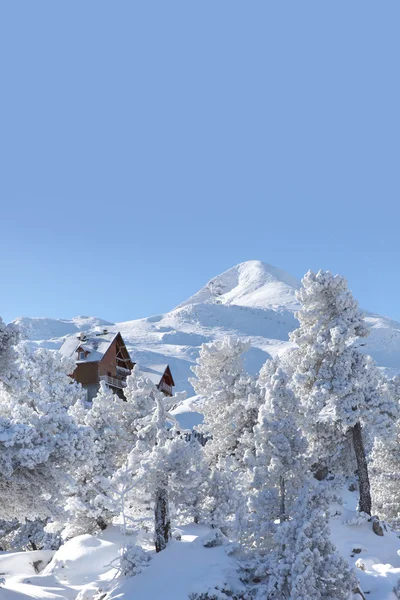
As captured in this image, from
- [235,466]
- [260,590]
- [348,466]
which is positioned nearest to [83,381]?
[235,466]

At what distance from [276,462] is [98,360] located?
39784mm

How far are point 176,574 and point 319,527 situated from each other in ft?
20.2

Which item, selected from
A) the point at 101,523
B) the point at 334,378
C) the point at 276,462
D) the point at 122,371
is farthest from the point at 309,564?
the point at 122,371

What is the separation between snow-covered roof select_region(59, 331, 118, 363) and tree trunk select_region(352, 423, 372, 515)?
36182mm

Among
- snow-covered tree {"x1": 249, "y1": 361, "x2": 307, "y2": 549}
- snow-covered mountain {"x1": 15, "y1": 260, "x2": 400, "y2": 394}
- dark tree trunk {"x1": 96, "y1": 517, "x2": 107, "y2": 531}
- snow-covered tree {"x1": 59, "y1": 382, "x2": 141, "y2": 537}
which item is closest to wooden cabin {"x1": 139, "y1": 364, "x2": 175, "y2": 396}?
snow-covered mountain {"x1": 15, "y1": 260, "x2": 400, "y2": 394}

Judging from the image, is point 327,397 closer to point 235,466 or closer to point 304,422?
point 304,422

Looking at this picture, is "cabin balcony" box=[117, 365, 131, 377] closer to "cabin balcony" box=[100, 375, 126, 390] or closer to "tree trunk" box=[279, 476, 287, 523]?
"cabin balcony" box=[100, 375, 126, 390]

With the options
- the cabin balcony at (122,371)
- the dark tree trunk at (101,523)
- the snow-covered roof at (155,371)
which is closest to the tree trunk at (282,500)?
the dark tree trunk at (101,523)

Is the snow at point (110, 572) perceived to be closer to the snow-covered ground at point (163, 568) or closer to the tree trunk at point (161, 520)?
the snow-covered ground at point (163, 568)

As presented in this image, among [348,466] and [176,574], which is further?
[348,466]

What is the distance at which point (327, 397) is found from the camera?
26.5 metres

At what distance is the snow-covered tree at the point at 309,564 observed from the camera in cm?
1511

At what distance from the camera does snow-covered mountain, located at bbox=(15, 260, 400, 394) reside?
112438 mm

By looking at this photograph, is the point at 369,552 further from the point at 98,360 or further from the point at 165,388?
the point at 165,388
